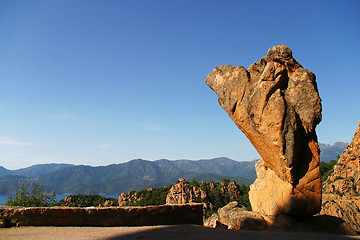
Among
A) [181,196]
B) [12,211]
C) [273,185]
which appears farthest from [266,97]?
[181,196]

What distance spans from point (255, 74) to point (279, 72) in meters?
1.40

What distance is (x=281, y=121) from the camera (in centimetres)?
1157

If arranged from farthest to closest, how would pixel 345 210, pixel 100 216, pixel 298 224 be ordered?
pixel 345 210 < pixel 298 224 < pixel 100 216

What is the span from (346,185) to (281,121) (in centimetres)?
3372

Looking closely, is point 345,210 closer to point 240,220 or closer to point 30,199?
point 240,220

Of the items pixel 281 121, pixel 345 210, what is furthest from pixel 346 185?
pixel 281 121

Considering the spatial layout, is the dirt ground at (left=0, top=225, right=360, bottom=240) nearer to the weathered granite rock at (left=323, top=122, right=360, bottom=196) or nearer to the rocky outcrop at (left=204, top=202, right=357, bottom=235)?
the rocky outcrop at (left=204, top=202, right=357, bottom=235)

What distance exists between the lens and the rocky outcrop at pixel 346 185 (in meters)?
21.6

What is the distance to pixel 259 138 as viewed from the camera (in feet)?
41.3

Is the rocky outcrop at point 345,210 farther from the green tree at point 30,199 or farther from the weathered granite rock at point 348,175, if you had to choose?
the green tree at point 30,199

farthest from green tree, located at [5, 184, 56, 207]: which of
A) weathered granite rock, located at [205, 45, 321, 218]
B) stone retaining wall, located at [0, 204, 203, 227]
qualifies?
weathered granite rock, located at [205, 45, 321, 218]

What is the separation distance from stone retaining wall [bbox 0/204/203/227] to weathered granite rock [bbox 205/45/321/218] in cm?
519

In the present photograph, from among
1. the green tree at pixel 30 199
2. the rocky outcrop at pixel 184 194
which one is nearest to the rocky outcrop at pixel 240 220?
the green tree at pixel 30 199

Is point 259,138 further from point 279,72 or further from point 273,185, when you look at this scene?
point 279,72
